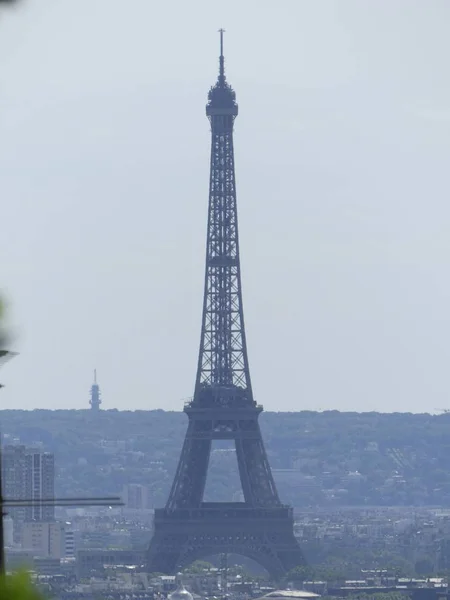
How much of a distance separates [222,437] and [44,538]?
153 feet

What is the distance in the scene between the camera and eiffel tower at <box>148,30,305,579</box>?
96312 mm

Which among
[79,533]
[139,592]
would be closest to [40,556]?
[139,592]

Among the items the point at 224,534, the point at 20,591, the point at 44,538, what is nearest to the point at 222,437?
the point at 224,534

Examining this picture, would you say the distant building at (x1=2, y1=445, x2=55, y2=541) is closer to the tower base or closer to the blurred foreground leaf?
the tower base

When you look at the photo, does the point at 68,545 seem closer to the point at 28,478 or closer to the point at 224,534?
the point at 28,478

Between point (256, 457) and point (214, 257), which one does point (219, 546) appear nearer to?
point (256, 457)

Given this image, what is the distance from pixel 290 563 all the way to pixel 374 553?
159ft

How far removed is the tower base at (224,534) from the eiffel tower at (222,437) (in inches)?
1.3

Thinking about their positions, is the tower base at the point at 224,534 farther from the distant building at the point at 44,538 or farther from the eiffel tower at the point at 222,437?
the distant building at the point at 44,538

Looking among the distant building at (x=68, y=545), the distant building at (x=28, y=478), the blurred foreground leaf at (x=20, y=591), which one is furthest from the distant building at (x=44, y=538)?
the blurred foreground leaf at (x=20, y=591)

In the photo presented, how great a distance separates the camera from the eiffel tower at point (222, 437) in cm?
9631

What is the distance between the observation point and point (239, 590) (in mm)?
106188

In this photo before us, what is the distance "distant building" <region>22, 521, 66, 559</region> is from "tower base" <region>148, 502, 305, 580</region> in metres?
38.9

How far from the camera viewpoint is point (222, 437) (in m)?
97.5
